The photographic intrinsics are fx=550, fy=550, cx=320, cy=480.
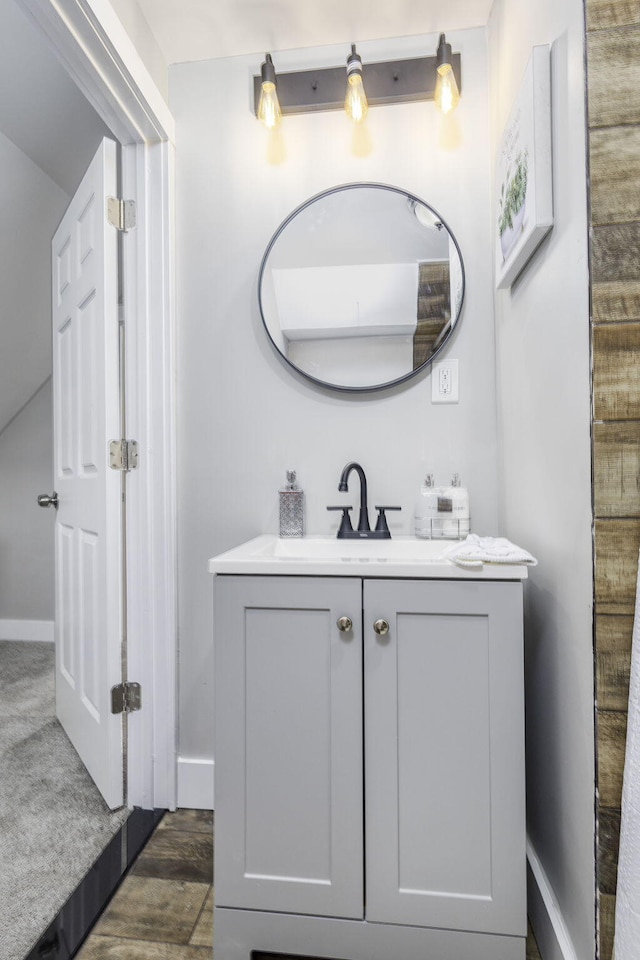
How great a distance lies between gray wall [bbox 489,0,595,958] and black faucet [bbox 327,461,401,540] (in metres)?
0.36

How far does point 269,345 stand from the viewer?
169 cm

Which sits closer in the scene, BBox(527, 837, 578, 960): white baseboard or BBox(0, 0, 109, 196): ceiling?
BBox(527, 837, 578, 960): white baseboard

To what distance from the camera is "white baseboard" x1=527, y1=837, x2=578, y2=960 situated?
1.02 metres

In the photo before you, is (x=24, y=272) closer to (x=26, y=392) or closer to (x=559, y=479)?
(x=26, y=392)

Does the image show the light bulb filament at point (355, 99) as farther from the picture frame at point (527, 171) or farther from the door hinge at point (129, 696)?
the door hinge at point (129, 696)

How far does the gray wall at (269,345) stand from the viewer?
5.30ft

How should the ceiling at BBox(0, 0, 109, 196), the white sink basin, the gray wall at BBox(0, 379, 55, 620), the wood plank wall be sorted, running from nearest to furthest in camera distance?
1. the wood plank wall
2. the white sink basin
3. the ceiling at BBox(0, 0, 109, 196)
4. the gray wall at BBox(0, 379, 55, 620)

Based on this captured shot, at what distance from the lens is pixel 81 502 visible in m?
1.78

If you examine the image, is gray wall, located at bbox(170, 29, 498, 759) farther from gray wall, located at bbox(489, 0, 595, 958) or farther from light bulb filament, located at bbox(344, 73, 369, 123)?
gray wall, located at bbox(489, 0, 595, 958)

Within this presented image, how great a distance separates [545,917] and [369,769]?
48 centimetres

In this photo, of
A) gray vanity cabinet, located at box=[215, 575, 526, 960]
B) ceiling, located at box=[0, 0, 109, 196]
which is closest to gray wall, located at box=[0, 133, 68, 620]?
ceiling, located at box=[0, 0, 109, 196]

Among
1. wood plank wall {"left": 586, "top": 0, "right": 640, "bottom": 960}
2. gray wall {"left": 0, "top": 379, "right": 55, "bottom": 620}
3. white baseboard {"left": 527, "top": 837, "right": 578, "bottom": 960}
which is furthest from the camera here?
gray wall {"left": 0, "top": 379, "right": 55, "bottom": 620}

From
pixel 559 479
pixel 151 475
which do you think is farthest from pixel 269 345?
pixel 559 479

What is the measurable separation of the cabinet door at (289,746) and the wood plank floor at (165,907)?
15 cm
